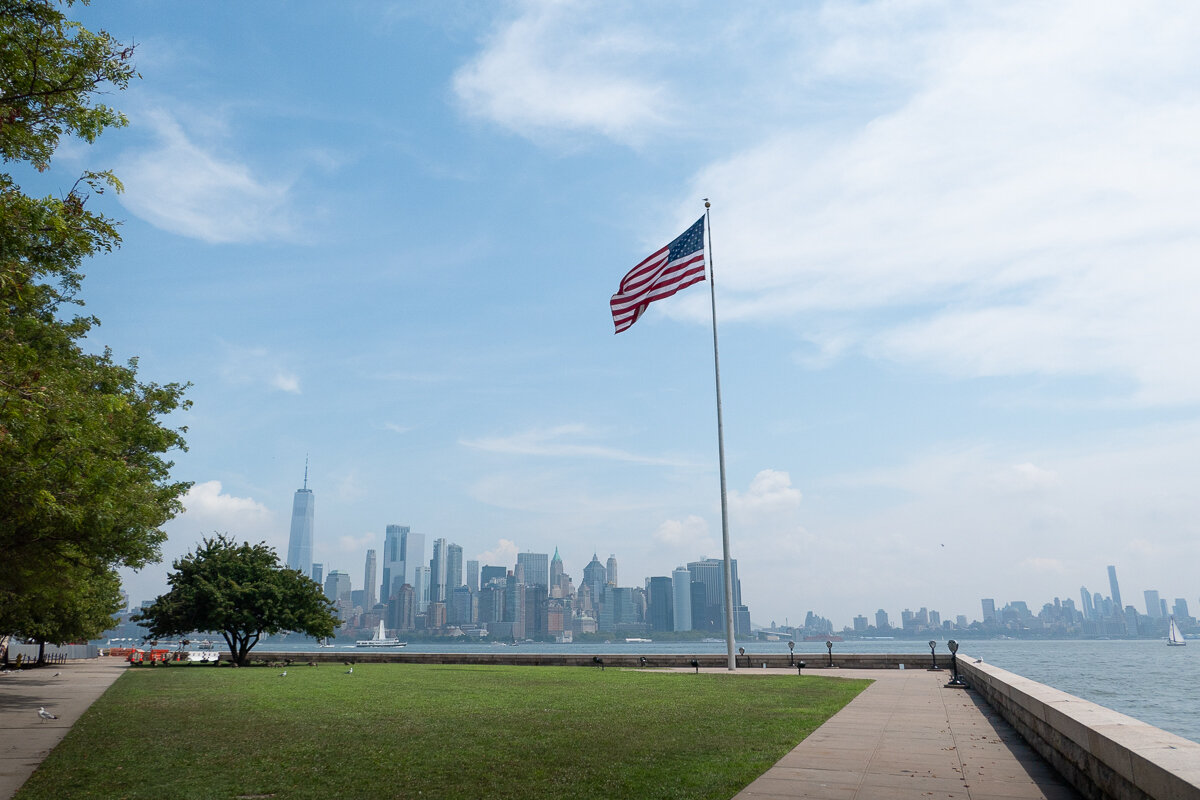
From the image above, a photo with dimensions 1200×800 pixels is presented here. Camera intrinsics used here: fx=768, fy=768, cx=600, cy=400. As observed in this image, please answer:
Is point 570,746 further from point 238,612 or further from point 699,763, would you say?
point 238,612

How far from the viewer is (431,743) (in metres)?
13.3

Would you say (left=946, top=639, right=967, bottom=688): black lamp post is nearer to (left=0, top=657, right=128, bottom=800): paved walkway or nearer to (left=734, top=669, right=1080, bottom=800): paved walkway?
(left=734, top=669, right=1080, bottom=800): paved walkway

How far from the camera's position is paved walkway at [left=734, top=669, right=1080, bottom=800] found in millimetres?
9422

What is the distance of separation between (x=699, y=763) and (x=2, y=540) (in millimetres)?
15200

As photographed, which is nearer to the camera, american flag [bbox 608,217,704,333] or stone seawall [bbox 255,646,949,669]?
american flag [bbox 608,217,704,333]

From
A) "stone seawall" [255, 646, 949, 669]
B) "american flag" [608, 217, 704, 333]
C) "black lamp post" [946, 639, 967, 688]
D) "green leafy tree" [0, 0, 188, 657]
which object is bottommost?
"stone seawall" [255, 646, 949, 669]

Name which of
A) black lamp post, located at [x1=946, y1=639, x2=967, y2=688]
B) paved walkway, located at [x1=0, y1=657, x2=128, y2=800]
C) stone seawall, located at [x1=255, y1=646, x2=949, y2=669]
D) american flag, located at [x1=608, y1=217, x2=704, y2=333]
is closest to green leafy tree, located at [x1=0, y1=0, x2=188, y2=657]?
paved walkway, located at [x1=0, y1=657, x2=128, y2=800]

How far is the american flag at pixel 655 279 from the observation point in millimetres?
32375

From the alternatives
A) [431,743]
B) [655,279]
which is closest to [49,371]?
[431,743]

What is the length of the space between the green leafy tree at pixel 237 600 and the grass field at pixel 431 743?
26.1 metres

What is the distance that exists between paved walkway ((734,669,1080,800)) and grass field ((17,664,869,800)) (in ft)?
1.81

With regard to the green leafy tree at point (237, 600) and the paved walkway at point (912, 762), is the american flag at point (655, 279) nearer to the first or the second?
the paved walkway at point (912, 762)

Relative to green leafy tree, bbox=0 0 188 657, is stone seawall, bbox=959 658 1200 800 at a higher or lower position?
lower

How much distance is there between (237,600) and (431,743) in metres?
41.5
